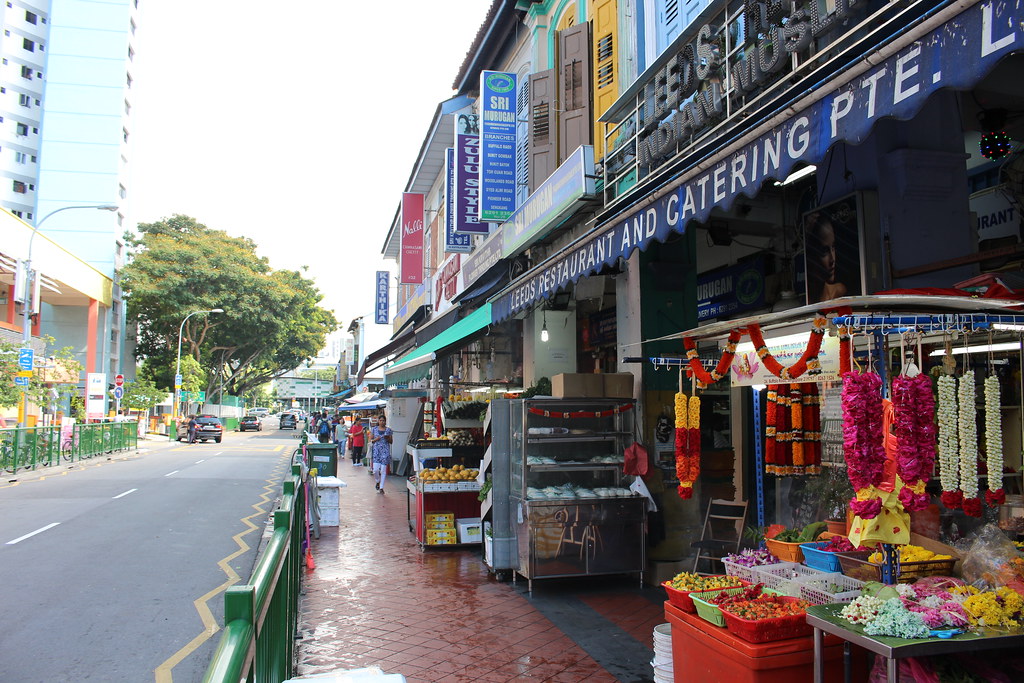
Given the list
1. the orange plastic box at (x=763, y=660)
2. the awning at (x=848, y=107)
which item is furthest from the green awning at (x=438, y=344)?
the orange plastic box at (x=763, y=660)

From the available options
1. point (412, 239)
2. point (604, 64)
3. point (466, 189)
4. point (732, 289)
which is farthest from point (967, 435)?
point (412, 239)

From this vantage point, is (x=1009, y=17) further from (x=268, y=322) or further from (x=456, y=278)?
(x=268, y=322)

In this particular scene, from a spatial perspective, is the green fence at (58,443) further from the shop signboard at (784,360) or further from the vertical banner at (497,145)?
the shop signboard at (784,360)

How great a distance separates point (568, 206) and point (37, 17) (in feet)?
205

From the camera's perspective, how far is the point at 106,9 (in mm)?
47469

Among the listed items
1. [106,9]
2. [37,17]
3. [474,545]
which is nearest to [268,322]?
[106,9]

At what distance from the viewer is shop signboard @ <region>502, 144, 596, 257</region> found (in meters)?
8.84

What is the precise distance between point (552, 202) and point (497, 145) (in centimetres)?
316

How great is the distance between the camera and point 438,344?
12.9 m

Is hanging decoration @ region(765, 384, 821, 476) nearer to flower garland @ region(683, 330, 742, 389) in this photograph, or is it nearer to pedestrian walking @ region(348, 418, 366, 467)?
flower garland @ region(683, 330, 742, 389)

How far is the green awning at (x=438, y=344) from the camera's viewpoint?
1053 cm

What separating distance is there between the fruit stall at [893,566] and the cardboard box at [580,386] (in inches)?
123

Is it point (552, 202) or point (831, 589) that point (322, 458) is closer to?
point (552, 202)

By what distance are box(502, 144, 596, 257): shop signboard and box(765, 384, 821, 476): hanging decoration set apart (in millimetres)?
3726
